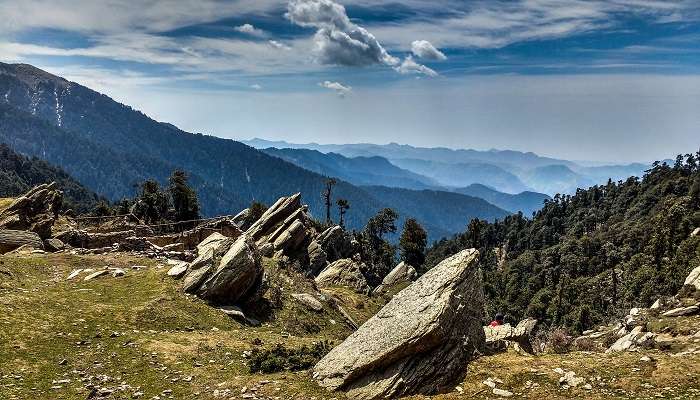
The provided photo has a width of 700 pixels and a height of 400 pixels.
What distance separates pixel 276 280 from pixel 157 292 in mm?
14801

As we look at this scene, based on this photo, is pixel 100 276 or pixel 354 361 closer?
pixel 354 361

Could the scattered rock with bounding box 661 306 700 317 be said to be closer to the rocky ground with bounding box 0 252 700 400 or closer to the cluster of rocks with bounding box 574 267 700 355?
the cluster of rocks with bounding box 574 267 700 355

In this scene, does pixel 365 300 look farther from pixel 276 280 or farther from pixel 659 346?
pixel 659 346

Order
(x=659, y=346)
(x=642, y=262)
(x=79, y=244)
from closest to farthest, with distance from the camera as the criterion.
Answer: (x=659, y=346), (x=79, y=244), (x=642, y=262)

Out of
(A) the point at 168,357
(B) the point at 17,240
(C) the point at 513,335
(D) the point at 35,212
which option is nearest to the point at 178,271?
(A) the point at 168,357

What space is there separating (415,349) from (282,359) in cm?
794

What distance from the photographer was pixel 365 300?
71.5 meters

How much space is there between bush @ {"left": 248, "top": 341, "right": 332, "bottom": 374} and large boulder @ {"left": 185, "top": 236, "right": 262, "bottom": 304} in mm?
10820

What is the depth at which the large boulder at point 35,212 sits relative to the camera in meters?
58.7

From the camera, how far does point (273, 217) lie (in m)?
83.9

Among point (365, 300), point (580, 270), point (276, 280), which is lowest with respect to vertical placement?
point (580, 270)

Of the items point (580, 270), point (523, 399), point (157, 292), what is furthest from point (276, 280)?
point (580, 270)

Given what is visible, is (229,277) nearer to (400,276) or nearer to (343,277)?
(343,277)

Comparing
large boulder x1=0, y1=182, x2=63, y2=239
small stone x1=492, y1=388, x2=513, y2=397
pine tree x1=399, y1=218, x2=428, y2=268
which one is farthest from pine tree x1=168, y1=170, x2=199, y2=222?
small stone x1=492, y1=388, x2=513, y2=397
